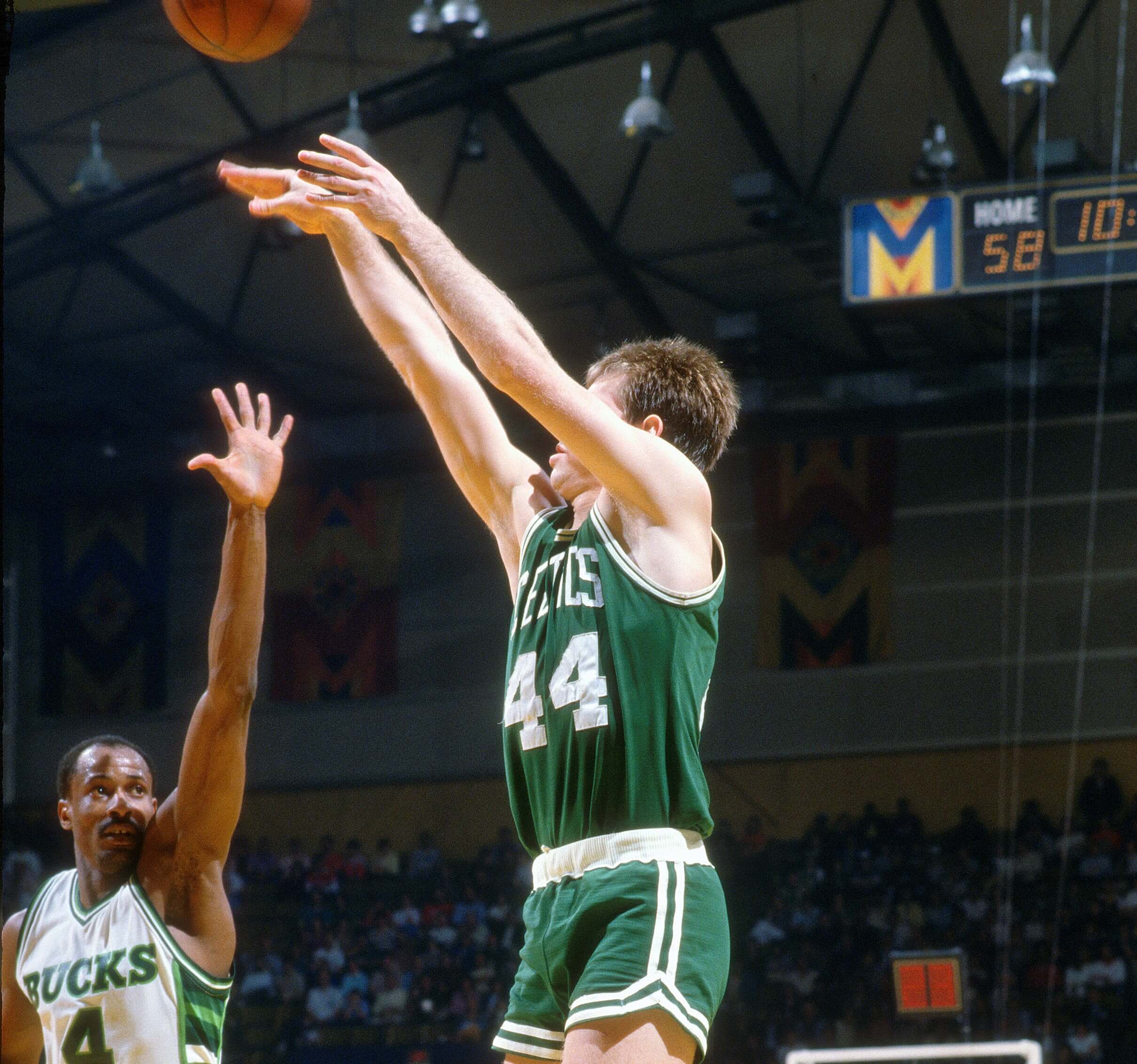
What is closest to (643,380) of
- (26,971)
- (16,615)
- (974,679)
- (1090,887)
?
(26,971)

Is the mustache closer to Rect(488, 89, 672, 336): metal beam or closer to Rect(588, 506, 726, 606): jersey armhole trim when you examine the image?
Rect(588, 506, 726, 606): jersey armhole trim

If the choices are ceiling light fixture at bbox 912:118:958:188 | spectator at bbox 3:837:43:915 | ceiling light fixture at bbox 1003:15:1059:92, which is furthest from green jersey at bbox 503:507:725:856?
spectator at bbox 3:837:43:915

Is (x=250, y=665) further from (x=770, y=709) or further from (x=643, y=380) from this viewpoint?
(x=770, y=709)

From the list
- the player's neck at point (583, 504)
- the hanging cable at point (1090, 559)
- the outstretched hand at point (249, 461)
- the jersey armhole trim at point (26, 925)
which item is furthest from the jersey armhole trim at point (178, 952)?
the hanging cable at point (1090, 559)

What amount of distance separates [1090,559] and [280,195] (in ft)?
49.5

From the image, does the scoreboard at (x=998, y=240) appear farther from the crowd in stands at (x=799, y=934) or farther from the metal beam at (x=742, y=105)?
the crowd in stands at (x=799, y=934)

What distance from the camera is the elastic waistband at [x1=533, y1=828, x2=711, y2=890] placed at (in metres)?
2.60

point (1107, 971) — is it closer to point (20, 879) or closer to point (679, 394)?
point (20, 879)

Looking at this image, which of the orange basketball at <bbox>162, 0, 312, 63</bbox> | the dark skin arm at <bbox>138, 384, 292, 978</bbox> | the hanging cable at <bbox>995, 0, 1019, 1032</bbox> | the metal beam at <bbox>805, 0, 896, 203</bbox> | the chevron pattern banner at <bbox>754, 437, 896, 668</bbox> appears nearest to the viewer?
the dark skin arm at <bbox>138, 384, 292, 978</bbox>

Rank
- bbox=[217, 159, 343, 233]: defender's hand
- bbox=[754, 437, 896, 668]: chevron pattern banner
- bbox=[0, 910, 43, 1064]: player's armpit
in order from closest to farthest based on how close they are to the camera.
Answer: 1. bbox=[217, 159, 343, 233]: defender's hand
2. bbox=[0, 910, 43, 1064]: player's armpit
3. bbox=[754, 437, 896, 668]: chevron pattern banner

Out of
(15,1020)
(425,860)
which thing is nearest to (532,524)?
(15,1020)

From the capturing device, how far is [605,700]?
8.60 feet

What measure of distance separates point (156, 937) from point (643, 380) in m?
1.58

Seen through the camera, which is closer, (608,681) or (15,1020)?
(608,681)
